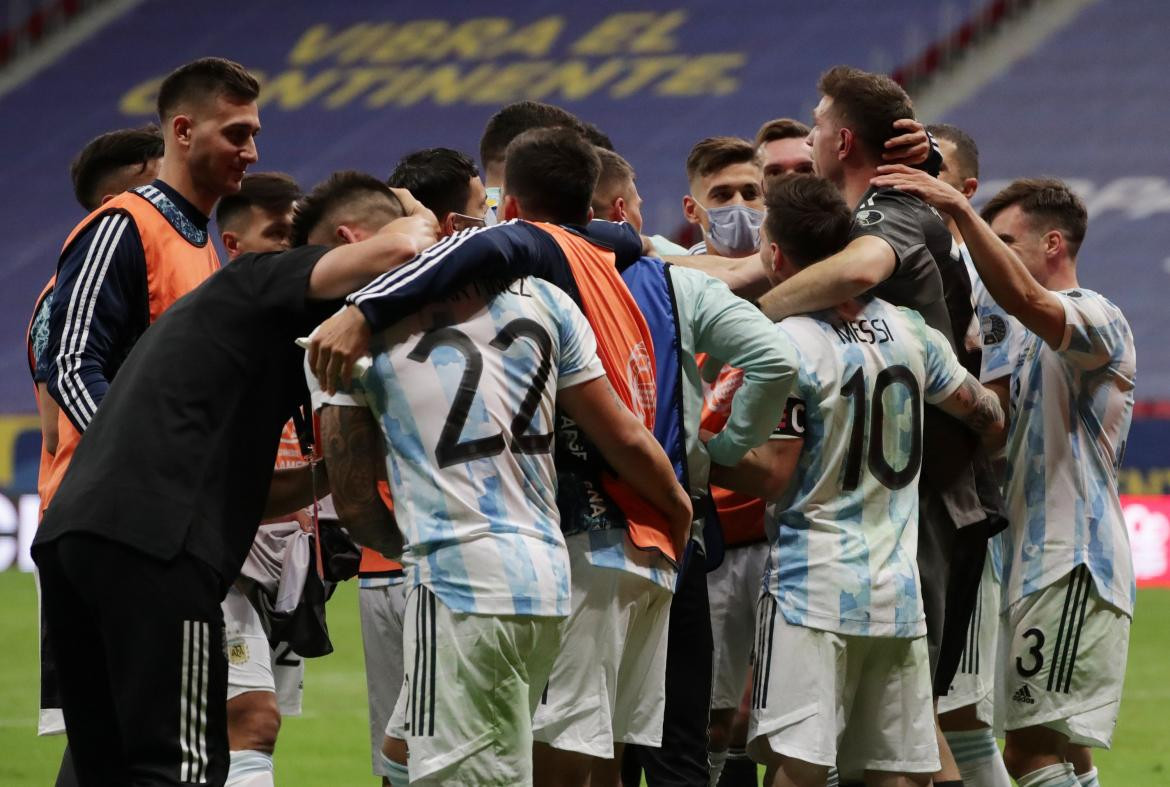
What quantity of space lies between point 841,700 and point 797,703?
0.18 m

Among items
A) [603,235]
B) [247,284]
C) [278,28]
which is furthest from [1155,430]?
[278,28]

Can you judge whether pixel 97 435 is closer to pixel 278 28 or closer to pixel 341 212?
pixel 341 212

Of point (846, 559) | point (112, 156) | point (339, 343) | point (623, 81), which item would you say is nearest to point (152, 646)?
point (339, 343)

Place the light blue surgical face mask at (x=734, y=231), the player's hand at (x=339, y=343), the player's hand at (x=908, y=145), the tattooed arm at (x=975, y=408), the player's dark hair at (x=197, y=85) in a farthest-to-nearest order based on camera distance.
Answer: the light blue surgical face mask at (x=734, y=231) → the player's dark hair at (x=197, y=85) → the player's hand at (x=908, y=145) → the tattooed arm at (x=975, y=408) → the player's hand at (x=339, y=343)

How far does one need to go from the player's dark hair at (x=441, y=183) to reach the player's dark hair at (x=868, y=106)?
112 centimetres

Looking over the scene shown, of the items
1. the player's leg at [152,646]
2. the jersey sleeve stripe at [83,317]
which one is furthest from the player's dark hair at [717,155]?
the player's leg at [152,646]

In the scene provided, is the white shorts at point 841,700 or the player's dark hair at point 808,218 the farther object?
the player's dark hair at point 808,218

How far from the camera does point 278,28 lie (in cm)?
2281

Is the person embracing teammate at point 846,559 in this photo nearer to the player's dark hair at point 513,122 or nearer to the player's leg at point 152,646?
the player's dark hair at point 513,122

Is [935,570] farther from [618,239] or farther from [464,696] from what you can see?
[464,696]

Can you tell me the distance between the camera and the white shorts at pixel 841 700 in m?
3.92

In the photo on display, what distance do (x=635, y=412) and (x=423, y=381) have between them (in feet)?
2.21

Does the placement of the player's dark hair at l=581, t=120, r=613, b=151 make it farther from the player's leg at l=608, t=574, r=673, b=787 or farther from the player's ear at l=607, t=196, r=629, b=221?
the player's leg at l=608, t=574, r=673, b=787

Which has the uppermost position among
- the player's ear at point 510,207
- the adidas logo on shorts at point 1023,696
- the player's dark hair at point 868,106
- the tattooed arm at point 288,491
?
the player's dark hair at point 868,106
